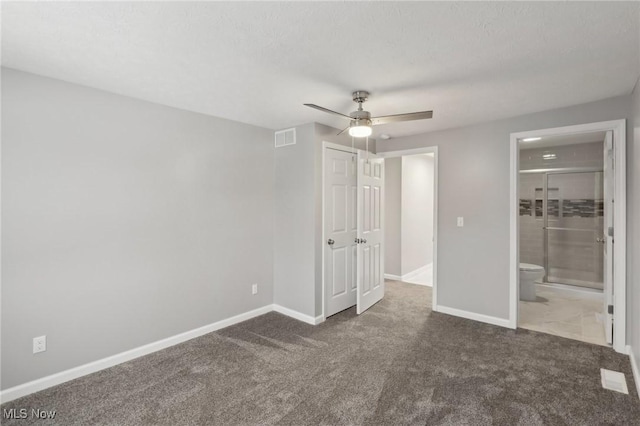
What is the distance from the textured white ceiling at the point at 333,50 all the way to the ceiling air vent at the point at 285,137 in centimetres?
94

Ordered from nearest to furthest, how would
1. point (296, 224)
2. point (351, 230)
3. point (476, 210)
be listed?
point (476, 210) < point (296, 224) < point (351, 230)

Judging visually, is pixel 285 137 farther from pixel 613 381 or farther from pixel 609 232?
pixel 613 381

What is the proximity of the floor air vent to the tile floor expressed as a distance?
0.65 meters

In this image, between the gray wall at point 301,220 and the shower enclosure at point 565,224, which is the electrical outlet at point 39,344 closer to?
the gray wall at point 301,220

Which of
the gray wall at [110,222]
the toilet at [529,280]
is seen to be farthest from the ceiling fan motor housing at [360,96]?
the toilet at [529,280]

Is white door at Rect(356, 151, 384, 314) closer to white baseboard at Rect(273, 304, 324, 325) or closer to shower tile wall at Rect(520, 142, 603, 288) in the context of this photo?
white baseboard at Rect(273, 304, 324, 325)

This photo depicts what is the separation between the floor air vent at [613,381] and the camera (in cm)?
238

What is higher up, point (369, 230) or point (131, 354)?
point (369, 230)

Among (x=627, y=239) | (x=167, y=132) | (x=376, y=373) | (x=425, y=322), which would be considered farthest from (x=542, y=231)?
(x=167, y=132)

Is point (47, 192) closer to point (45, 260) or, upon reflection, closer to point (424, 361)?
point (45, 260)

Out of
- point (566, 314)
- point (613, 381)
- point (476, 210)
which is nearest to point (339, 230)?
point (476, 210)

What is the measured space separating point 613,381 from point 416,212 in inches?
162

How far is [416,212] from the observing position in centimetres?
635

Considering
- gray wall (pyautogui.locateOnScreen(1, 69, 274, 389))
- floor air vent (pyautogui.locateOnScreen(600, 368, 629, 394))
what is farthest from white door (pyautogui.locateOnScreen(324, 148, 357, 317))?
floor air vent (pyautogui.locateOnScreen(600, 368, 629, 394))
